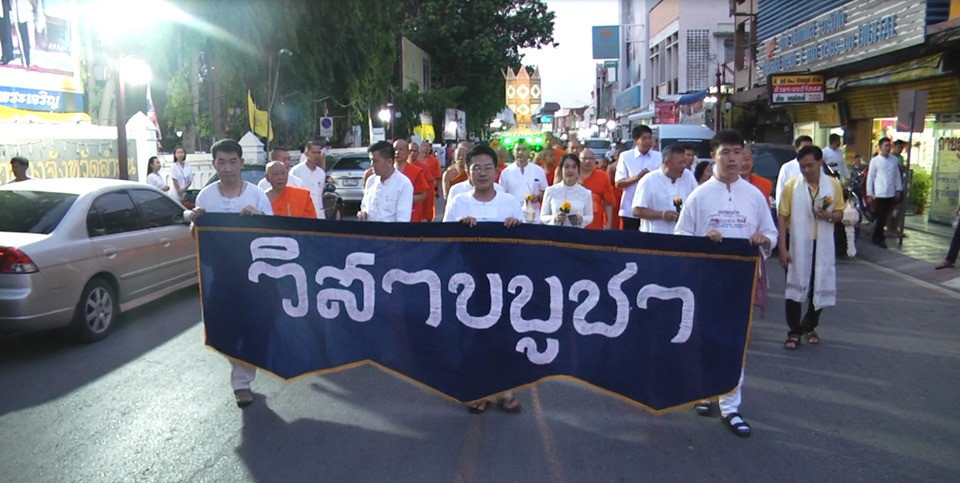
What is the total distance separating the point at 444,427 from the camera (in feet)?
16.7

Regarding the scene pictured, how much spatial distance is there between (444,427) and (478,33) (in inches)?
1791

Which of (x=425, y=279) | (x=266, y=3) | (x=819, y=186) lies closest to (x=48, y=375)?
(x=425, y=279)

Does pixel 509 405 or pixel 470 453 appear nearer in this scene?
pixel 470 453

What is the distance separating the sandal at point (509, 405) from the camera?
5.38 metres

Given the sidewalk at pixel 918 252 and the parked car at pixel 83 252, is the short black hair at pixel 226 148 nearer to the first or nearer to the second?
the parked car at pixel 83 252

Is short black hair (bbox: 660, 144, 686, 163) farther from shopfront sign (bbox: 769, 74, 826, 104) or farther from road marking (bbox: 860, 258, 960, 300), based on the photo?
shopfront sign (bbox: 769, 74, 826, 104)

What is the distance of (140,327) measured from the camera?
8203mm

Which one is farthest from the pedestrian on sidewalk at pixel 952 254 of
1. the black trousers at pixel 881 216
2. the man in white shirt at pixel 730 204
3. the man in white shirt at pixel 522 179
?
the man in white shirt at pixel 730 204

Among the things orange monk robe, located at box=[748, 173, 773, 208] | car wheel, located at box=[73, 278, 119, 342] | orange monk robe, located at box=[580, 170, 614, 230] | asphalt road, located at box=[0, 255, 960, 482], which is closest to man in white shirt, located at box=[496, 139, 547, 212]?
orange monk robe, located at box=[580, 170, 614, 230]

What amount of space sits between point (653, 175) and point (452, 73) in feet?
153

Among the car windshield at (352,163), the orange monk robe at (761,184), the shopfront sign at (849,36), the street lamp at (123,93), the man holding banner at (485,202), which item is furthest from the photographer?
the car windshield at (352,163)

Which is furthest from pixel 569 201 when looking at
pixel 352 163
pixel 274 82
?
pixel 274 82

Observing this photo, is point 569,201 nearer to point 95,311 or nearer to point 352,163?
point 95,311

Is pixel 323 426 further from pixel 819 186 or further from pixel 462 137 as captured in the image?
pixel 462 137
